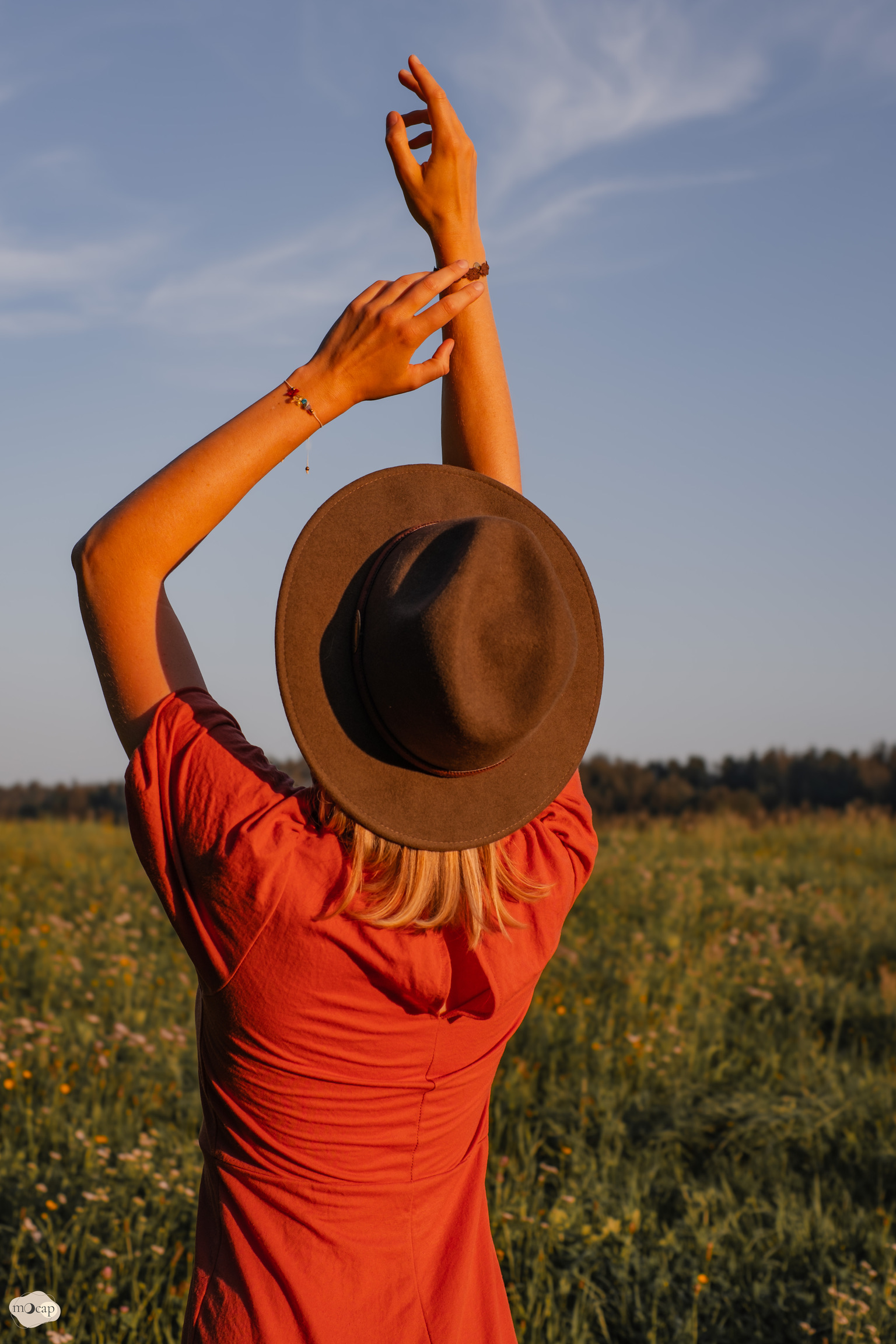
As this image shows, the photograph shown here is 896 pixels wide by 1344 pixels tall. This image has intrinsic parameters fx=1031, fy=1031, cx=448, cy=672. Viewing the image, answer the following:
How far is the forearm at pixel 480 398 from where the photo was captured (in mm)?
1548

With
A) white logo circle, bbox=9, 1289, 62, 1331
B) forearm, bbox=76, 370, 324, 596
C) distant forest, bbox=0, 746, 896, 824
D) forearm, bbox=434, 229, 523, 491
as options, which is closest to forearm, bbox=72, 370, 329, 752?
forearm, bbox=76, 370, 324, 596

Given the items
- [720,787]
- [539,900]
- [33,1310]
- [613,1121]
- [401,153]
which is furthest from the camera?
[720,787]

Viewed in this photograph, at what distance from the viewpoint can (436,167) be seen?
1472mm

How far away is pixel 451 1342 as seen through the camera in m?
1.34

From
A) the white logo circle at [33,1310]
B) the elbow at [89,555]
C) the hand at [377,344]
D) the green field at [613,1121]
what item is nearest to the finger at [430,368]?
the hand at [377,344]

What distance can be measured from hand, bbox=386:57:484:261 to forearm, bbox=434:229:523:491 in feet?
0.14

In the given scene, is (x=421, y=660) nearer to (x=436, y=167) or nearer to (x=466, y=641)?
(x=466, y=641)

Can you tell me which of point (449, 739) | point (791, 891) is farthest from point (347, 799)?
point (791, 891)

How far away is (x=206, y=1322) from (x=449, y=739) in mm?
803

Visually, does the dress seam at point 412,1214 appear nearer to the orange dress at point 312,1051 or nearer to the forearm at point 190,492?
the orange dress at point 312,1051

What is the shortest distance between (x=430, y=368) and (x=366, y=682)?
382 mm

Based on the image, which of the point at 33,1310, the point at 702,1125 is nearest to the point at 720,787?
the point at 702,1125

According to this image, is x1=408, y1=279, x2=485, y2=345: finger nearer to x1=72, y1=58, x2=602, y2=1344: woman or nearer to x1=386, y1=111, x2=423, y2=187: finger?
x1=72, y1=58, x2=602, y2=1344: woman

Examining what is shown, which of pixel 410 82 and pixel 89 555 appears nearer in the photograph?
pixel 89 555
